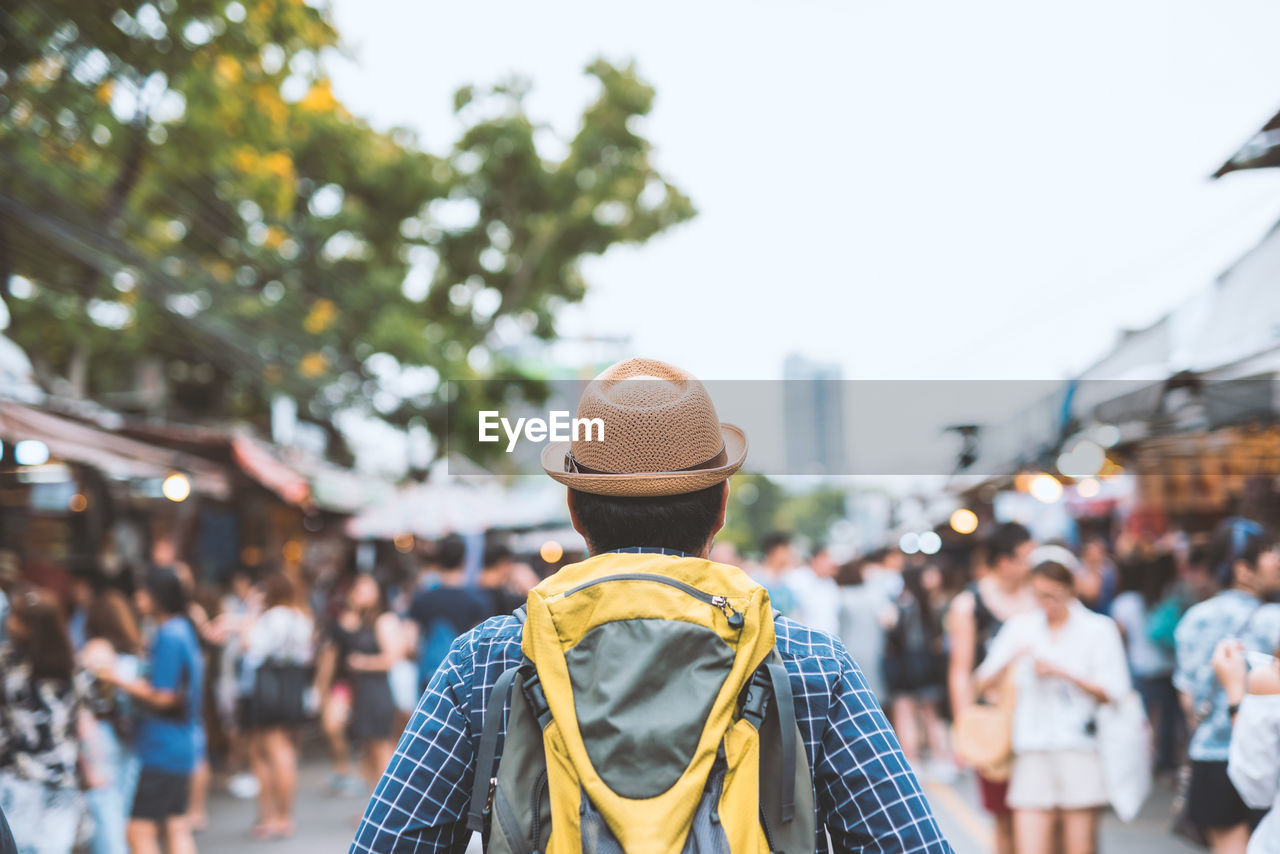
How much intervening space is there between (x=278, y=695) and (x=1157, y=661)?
681cm

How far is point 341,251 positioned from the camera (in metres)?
18.0

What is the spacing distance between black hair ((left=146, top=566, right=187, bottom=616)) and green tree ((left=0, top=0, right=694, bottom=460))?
207 inches

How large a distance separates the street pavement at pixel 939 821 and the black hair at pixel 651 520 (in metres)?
5.59

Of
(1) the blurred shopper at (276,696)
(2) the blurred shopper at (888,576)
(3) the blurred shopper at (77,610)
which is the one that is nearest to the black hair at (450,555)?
(1) the blurred shopper at (276,696)

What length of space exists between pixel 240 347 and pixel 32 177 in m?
5.59

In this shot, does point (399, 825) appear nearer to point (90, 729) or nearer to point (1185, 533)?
point (90, 729)

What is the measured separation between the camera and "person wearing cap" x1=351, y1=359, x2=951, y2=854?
1541 mm

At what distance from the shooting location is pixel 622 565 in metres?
1.53

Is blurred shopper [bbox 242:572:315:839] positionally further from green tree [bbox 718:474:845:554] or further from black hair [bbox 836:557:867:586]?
green tree [bbox 718:474:845:554]

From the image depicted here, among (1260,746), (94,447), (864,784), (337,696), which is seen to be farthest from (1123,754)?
(94,447)

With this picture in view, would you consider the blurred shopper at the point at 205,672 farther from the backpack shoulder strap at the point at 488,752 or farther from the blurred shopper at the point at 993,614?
the backpack shoulder strap at the point at 488,752

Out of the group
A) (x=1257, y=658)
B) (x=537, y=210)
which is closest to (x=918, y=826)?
(x=1257, y=658)

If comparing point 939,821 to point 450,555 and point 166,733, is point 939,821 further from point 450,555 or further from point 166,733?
point 166,733

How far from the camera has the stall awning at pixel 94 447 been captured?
22.3 ft
